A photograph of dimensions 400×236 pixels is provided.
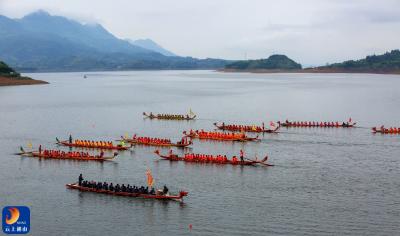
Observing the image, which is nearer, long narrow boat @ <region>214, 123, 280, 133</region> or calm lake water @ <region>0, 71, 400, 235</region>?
calm lake water @ <region>0, 71, 400, 235</region>

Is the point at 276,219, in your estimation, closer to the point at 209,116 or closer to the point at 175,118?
the point at 175,118

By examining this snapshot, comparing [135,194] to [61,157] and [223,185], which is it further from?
[61,157]

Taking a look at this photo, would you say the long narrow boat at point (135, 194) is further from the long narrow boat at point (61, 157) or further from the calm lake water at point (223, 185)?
the long narrow boat at point (61, 157)

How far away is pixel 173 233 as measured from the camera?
135 ft

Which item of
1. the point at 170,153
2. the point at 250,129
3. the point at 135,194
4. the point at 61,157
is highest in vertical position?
the point at 250,129

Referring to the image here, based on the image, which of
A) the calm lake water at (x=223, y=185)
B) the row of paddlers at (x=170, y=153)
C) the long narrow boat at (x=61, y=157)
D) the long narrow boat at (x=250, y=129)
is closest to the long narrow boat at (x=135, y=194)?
the row of paddlers at (x=170, y=153)

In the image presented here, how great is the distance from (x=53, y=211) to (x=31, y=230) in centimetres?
434

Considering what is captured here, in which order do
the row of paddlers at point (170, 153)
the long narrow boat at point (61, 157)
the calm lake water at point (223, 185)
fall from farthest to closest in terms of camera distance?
the long narrow boat at point (61, 157), the row of paddlers at point (170, 153), the calm lake water at point (223, 185)

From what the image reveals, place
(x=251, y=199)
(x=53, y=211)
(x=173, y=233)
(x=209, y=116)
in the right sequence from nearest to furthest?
(x=173, y=233) → (x=53, y=211) → (x=251, y=199) → (x=209, y=116)

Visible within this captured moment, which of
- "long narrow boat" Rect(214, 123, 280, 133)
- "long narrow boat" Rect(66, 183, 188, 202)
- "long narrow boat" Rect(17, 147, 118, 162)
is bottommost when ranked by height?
"long narrow boat" Rect(66, 183, 188, 202)

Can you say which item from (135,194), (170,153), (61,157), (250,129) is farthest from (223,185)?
(250,129)

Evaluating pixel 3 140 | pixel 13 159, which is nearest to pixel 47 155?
pixel 13 159

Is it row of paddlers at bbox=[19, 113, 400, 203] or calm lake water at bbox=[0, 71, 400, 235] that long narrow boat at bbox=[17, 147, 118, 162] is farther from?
calm lake water at bbox=[0, 71, 400, 235]

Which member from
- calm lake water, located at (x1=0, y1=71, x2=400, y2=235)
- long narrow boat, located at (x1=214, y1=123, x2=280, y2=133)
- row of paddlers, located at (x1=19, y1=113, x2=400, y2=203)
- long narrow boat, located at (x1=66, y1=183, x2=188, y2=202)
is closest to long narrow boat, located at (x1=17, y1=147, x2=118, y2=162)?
row of paddlers, located at (x1=19, y1=113, x2=400, y2=203)
